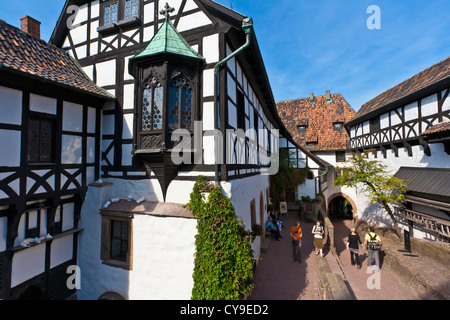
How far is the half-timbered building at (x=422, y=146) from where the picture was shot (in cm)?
882

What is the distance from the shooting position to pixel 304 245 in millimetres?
10961

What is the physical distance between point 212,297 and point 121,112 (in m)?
5.99

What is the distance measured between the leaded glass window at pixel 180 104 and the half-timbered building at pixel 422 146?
9.31m

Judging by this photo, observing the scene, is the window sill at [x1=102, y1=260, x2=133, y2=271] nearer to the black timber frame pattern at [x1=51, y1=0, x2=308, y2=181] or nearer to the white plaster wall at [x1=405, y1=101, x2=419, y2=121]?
the black timber frame pattern at [x1=51, y1=0, x2=308, y2=181]

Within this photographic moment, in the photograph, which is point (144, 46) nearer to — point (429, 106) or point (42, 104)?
point (42, 104)

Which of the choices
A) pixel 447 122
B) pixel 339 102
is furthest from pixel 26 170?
pixel 339 102

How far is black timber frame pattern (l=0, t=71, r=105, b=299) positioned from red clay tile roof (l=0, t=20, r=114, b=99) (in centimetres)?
24

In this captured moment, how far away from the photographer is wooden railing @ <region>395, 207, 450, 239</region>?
876cm

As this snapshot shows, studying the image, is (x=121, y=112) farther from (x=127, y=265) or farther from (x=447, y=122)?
(x=447, y=122)

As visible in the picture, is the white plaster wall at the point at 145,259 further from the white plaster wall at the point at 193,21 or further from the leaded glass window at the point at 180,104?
the white plaster wall at the point at 193,21

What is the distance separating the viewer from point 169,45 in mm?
5750

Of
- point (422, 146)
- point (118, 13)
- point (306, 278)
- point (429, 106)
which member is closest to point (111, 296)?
point (306, 278)

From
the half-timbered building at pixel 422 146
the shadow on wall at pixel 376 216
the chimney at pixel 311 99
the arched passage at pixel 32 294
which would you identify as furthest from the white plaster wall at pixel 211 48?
the chimney at pixel 311 99

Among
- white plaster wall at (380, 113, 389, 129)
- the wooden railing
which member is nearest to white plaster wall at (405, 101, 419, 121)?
white plaster wall at (380, 113, 389, 129)
